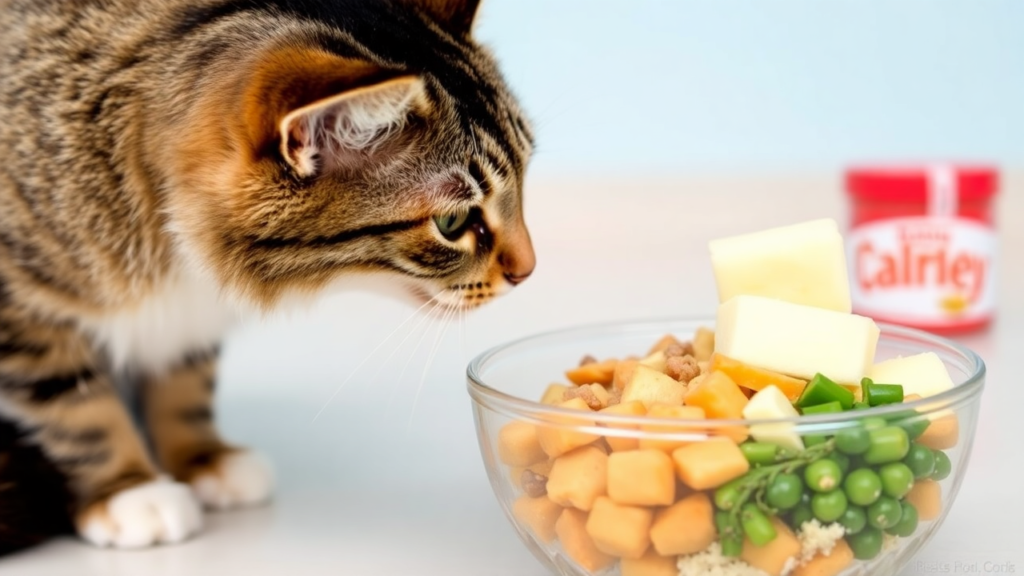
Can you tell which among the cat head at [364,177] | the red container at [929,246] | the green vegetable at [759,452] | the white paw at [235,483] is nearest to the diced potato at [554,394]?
the cat head at [364,177]

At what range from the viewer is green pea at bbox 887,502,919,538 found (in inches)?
31.1

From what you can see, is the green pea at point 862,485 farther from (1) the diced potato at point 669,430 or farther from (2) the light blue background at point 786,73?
(2) the light blue background at point 786,73

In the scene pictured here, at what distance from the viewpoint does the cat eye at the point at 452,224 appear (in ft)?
3.27

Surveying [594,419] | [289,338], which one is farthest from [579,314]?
[594,419]

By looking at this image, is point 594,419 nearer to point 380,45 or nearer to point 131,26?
point 380,45

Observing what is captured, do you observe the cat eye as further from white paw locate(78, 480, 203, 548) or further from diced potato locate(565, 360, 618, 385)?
white paw locate(78, 480, 203, 548)

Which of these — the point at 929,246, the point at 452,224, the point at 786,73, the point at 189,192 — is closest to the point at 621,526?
the point at 452,224

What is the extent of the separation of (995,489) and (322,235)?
0.71m

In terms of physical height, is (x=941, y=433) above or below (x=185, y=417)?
above

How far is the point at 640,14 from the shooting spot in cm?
221

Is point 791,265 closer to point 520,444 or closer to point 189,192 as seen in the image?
point 520,444

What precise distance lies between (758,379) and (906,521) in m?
0.15

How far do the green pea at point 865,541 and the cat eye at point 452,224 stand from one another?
0.44 meters

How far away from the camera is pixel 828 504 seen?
0.75 m
